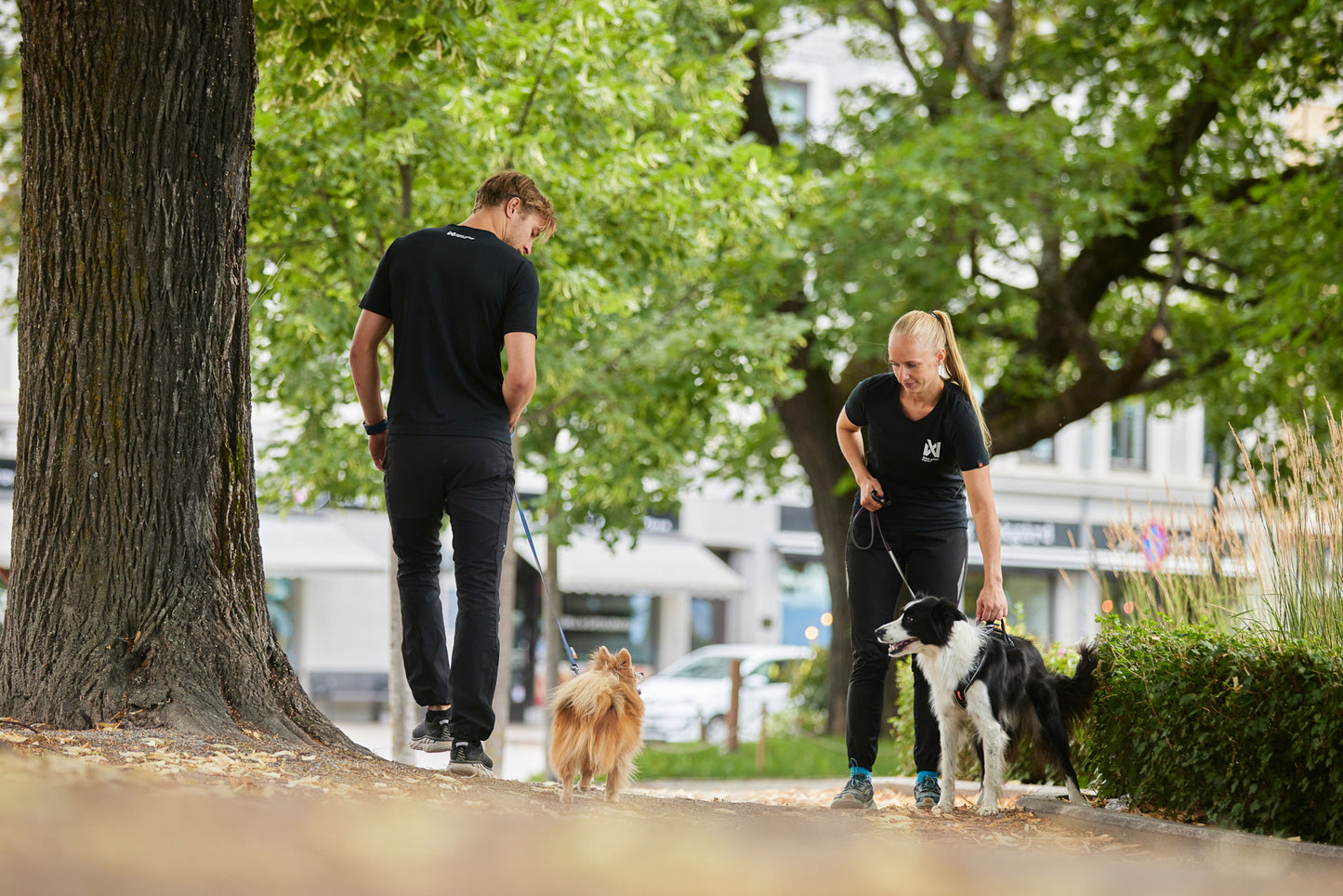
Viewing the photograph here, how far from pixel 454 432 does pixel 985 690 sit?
228 cm

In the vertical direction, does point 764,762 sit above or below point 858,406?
below

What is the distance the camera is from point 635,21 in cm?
1000

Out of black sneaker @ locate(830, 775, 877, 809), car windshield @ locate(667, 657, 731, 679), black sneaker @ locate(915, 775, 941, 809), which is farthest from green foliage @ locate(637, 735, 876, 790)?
black sneaker @ locate(830, 775, 877, 809)

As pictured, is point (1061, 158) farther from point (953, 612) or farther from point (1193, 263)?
point (953, 612)

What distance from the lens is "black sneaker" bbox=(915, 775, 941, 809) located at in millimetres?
5379

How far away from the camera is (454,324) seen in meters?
4.76

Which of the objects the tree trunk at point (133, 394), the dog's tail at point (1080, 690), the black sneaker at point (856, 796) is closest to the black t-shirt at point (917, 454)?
the dog's tail at point (1080, 690)

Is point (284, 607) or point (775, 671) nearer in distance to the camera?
point (775, 671)

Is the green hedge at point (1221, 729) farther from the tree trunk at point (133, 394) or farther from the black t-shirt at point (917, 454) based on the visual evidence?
the tree trunk at point (133, 394)

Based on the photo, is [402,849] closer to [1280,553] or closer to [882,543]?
[882,543]

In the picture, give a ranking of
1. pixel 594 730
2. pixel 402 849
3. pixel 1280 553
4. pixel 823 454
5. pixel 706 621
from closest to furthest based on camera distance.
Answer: pixel 402 849 → pixel 594 730 → pixel 1280 553 → pixel 823 454 → pixel 706 621

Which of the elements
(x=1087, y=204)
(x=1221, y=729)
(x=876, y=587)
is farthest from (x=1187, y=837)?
(x=1087, y=204)

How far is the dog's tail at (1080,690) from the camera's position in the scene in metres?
5.43

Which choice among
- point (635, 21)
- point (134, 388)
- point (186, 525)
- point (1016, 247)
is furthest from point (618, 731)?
point (1016, 247)
